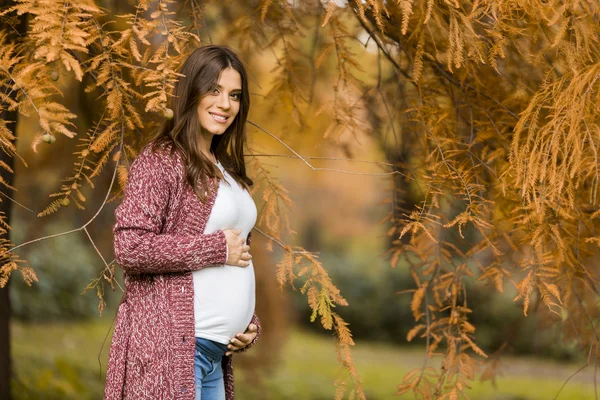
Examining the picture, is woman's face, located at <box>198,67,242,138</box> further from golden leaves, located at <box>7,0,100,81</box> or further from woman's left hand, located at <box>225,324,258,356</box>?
woman's left hand, located at <box>225,324,258,356</box>

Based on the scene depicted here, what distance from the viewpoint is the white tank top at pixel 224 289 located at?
6.47ft

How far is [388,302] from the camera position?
33.7ft

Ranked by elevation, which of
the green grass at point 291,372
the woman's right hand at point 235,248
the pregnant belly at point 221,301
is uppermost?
the woman's right hand at point 235,248

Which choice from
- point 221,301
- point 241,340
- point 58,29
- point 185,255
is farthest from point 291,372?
point 58,29

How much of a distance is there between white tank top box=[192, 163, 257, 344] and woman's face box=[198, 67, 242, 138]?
0.56 feet

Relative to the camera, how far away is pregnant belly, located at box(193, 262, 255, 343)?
77.5 inches

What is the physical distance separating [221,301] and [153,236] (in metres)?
0.28

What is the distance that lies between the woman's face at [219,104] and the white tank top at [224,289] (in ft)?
0.56

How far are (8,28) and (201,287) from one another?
1.37 metres

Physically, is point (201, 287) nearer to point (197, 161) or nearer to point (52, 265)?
point (197, 161)

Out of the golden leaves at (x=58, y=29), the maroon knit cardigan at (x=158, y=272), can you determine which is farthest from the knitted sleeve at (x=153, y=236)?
the golden leaves at (x=58, y=29)

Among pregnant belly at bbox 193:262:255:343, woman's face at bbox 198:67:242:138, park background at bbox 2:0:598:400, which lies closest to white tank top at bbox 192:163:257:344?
pregnant belly at bbox 193:262:255:343

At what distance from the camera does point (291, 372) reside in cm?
838

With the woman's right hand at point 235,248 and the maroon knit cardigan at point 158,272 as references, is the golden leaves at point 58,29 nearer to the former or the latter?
the maroon knit cardigan at point 158,272
